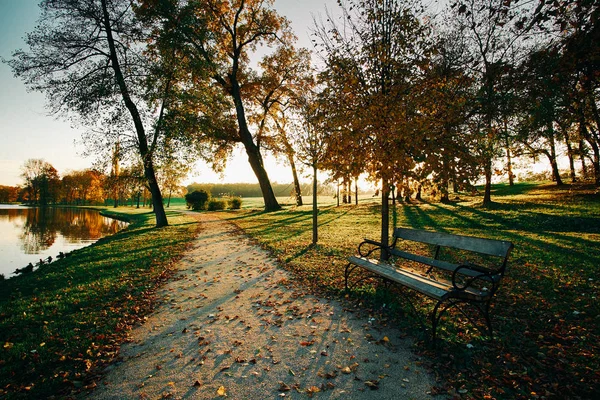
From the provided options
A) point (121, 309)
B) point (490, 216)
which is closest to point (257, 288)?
point (121, 309)

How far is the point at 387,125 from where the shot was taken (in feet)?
18.9

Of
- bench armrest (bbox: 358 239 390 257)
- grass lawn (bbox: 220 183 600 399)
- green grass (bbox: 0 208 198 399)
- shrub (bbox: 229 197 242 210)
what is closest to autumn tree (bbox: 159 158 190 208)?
green grass (bbox: 0 208 198 399)

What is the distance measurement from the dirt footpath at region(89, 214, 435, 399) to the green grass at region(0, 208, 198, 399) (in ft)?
1.29

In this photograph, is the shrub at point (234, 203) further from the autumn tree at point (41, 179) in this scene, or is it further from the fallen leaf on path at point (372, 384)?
the autumn tree at point (41, 179)

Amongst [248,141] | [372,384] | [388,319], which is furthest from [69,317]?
[248,141]

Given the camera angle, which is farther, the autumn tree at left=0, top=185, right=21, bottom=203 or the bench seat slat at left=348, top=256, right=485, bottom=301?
the autumn tree at left=0, top=185, right=21, bottom=203

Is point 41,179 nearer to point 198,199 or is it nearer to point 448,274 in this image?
point 198,199

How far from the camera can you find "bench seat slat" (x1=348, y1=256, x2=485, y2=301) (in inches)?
146

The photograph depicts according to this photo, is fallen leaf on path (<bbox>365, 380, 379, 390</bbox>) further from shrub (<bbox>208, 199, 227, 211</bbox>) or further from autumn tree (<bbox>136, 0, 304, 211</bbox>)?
shrub (<bbox>208, 199, 227, 211</bbox>)

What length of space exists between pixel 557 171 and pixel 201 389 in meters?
32.9

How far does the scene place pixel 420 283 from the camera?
422cm

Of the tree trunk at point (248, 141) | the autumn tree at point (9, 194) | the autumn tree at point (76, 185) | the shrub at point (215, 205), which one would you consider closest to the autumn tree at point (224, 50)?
the tree trunk at point (248, 141)

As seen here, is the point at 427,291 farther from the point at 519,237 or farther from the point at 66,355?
the point at 519,237

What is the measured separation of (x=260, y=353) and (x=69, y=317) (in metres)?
3.77
